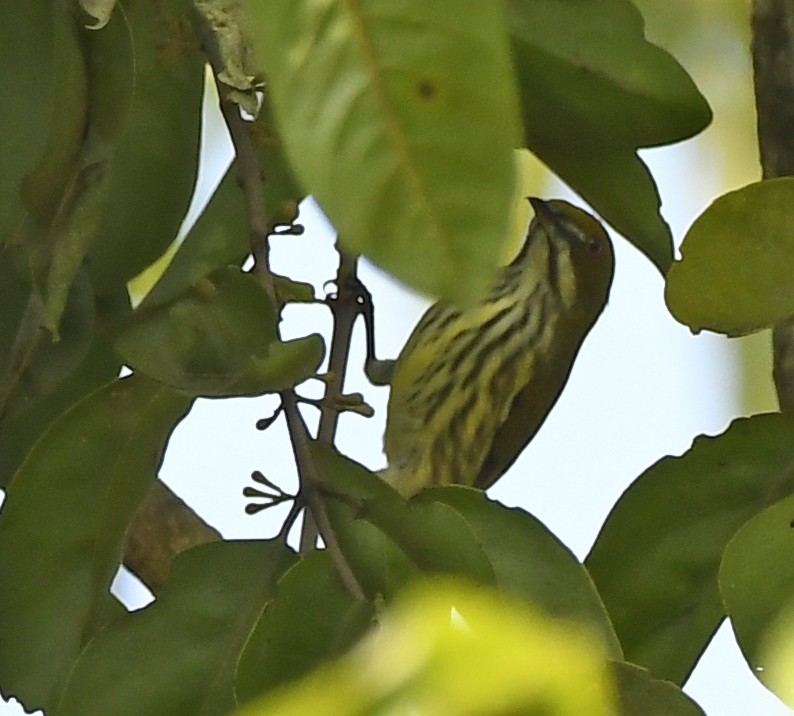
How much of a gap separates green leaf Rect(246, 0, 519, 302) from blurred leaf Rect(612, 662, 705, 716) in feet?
0.95

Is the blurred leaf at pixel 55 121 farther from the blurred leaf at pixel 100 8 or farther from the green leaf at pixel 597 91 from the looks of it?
the green leaf at pixel 597 91

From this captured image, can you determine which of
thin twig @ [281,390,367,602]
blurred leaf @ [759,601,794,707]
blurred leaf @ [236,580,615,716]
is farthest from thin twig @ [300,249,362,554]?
blurred leaf @ [236,580,615,716]

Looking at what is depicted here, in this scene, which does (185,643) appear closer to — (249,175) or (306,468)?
(306,468)

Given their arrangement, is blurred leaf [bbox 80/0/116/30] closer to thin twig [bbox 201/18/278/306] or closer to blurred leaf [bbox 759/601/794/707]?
thin twig [bbox 201/18/278/306]

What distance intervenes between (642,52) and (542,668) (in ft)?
1.95

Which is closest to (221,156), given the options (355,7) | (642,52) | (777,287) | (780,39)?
(780,39)

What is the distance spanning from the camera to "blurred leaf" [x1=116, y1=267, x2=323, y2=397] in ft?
2.19

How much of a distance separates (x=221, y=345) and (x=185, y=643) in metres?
0.14

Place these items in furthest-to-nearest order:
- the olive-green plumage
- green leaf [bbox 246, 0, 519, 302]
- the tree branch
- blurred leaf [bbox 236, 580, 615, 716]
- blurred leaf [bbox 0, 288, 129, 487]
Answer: the olive-green plumage → the tree branch → blurred leaf [bbox 0, 288, 129, 487] → green leaf [bbox 246, 0, 519, 302] → blurred leaf [bbox 236, 580, 615, 716]

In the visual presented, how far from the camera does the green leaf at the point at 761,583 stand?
2.25ft

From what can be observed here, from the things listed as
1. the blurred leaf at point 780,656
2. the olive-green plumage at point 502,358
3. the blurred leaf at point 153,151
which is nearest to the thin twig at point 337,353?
the blurred leaf at point 153,151

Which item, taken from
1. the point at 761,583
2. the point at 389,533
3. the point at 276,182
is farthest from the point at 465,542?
the point at 276,182

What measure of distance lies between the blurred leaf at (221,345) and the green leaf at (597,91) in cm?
20

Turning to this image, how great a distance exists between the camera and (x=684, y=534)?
86 cm
